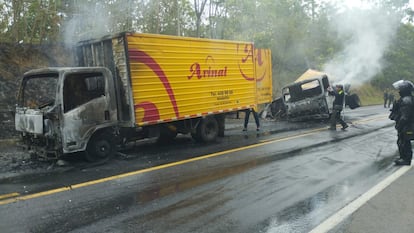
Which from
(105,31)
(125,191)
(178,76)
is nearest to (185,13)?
(105,31)

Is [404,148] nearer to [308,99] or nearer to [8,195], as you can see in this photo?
[8,195]

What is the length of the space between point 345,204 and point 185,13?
2307cm

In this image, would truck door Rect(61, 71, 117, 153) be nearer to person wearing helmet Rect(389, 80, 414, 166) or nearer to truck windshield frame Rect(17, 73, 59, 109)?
truck windshield frame Rect(17, 73, 59, 109)

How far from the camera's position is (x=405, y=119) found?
23.3ft

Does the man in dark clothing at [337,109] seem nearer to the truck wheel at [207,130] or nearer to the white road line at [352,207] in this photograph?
the truck wheel at [207,130]

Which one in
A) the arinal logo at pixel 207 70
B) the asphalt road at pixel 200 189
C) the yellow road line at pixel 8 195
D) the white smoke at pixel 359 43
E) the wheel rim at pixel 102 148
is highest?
the white smoke at pixel 359 43

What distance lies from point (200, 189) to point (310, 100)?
10.9 metres

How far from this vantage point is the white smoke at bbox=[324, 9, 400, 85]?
23758 mm

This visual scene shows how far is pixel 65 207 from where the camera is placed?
4.81m

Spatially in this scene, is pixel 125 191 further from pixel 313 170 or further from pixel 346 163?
pixel 346 163

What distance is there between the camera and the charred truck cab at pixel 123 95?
744cm

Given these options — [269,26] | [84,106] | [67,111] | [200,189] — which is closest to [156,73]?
[84,106]

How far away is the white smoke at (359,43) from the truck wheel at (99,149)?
57.1ft

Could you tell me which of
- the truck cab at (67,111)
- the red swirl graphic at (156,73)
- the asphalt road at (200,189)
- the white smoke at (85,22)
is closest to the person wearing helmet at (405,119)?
the asphalt road at (200,189)
